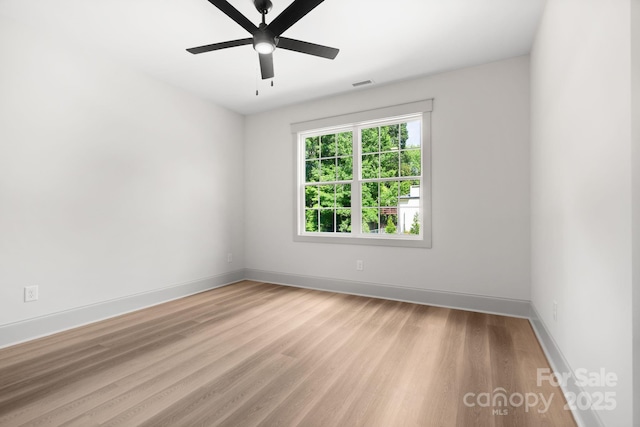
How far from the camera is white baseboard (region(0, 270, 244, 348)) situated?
98.3 inches

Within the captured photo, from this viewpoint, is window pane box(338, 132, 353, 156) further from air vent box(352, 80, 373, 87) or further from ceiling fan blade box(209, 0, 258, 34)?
ceiling fan blade box(209, 0, 258, 34)

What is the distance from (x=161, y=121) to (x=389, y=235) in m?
3.27

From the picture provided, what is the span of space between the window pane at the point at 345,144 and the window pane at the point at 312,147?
37cm

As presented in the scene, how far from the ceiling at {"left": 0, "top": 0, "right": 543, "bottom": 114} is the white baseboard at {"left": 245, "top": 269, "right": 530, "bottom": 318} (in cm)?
263

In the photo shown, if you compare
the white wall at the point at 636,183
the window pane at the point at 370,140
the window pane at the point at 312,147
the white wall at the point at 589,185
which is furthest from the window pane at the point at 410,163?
the white wall at the point at 636,183

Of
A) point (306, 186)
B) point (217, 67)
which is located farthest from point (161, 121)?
point (306, 186)

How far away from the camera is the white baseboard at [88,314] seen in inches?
98.3

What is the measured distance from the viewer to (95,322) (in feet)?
9.82

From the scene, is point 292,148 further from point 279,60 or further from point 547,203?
point 547,203

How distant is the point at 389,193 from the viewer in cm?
391

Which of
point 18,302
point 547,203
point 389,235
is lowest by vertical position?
point 18,302

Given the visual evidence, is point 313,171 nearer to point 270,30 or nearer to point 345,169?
point 345,169

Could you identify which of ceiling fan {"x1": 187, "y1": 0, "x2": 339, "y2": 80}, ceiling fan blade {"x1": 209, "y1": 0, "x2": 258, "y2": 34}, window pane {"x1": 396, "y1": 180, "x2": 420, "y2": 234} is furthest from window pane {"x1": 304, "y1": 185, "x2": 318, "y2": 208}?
ceiling fan blade {"x1": 209, "y1": 0, "x2": 258, "y2": 34}

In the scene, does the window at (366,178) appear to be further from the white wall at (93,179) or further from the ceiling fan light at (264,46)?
the ceiling fan light at (264,46)
